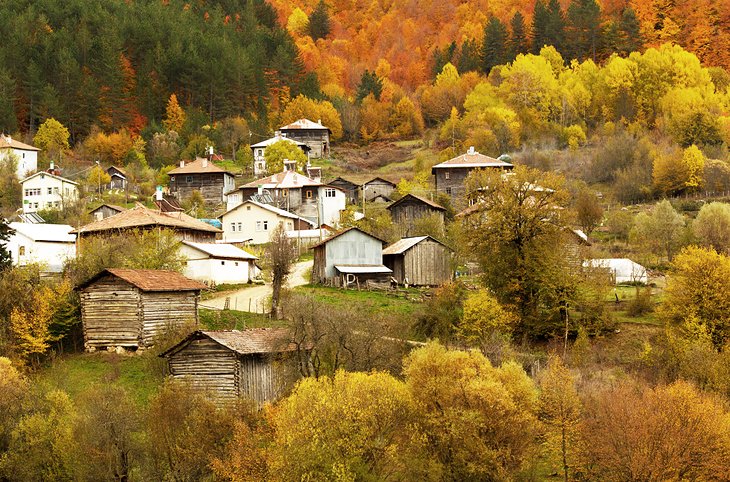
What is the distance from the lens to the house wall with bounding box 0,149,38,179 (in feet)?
282

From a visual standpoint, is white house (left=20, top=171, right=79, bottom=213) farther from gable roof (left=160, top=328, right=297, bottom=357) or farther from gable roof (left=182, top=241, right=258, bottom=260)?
gable roof (left=160, top=328, right=297, bottom=357)

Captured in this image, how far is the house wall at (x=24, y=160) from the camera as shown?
85.9 metres

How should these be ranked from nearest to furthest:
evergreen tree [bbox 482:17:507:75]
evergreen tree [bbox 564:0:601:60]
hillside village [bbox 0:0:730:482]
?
hillside village [bbox 0:0:730:482] < evergreen tree [bbox 564:0:601:60] < evergreen tree [bbox 482:17:507:75]

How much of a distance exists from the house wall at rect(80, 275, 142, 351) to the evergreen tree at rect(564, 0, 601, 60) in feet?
298

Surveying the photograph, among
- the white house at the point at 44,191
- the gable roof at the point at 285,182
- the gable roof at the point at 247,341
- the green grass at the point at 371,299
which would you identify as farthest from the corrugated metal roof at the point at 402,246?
the white house at the point at 44,191

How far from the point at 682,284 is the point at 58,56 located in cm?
7880

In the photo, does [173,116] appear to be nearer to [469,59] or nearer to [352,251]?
[469,59]

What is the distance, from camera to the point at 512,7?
150000 mm

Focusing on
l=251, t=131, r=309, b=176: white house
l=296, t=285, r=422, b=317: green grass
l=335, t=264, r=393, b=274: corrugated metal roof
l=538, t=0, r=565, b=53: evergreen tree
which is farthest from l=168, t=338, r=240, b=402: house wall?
l=538, t=0, r=565, b=53: evergreen tree

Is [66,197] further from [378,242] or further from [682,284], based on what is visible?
[682,284]

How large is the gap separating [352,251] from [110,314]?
15741 mm

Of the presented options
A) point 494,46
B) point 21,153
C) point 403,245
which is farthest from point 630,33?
point 403,245

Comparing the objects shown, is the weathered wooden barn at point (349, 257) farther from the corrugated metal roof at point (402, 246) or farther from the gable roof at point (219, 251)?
the gable roof at point (219, 251)

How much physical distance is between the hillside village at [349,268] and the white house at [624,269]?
0.93 ft
